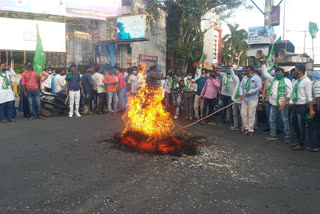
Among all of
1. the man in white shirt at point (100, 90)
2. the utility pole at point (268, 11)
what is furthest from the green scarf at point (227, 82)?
the utility pole at point (268, 11)

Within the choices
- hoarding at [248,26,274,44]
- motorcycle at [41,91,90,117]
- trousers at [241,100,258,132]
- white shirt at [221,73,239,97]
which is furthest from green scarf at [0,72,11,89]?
hoarding at [248,26,274,44]

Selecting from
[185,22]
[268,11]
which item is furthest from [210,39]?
[268,11]

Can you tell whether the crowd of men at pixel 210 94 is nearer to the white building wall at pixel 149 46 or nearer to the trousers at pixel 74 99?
the trousers at pixel 74 99

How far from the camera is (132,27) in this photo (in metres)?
21.8

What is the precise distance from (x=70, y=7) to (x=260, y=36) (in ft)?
53.1

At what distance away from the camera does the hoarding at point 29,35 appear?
20.7 m

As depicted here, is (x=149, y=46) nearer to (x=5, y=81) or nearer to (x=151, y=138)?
(x=5, y=81)

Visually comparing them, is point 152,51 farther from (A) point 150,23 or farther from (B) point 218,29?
(B) point 218,29

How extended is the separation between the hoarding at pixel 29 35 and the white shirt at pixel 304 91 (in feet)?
67.2

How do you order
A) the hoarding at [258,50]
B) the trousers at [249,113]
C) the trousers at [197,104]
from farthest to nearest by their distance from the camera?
the hoarding at [258,50] < the trousers at [197,104] < the trousers at [249,113]

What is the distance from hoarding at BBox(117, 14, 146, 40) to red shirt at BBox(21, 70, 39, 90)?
521 inches

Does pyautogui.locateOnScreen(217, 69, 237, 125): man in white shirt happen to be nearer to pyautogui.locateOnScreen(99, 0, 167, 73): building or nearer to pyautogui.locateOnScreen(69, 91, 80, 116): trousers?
pyautogui.locateOnScreen(69, 91, 80, 116): trousers

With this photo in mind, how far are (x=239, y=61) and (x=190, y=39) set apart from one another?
18388 mm

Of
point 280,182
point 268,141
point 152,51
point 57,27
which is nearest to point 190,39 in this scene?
point 152,51
